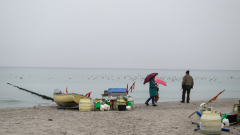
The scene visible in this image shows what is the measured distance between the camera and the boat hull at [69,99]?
13.6 m

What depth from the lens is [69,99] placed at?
13773 millimetres

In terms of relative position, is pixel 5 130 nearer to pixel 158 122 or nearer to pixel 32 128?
pixel 32 128

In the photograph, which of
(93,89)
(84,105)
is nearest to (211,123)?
(84,105)

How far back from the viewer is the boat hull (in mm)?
13602

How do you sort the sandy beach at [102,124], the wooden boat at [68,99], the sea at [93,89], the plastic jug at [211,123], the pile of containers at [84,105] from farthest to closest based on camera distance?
1. the sea at [93,89]
2. the wooden boat at [68,99]
3. the pile of containers at [84,105]
4. the sandy beach at [102,124]
5. the plastic jug at [211,123]

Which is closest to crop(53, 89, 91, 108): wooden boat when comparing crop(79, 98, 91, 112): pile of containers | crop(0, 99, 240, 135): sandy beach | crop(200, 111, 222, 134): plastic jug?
crop(79, 98, 91, 112): pile of containers

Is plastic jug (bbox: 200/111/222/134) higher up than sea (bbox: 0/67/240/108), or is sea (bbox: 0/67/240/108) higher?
plastic jug (bbox: 200/111/222/134)

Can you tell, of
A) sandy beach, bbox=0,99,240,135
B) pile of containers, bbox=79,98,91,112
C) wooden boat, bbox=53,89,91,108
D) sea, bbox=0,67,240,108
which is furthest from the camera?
sea, bbox=0,67,240,108

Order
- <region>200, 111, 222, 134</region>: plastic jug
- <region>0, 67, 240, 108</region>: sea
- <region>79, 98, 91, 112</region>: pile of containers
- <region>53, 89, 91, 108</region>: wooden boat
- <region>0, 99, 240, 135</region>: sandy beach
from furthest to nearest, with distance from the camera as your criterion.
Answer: <region>0, 67, 240, 108</region>: sea → <region>53, 89, 91, 108</region>: wooden boat → <region>79, 98, 91, 112</region>: pile of containers → <region>0, 99, 240, 135</region>: sandy beach → <region>200, 111, 222, 134</region>: plastic jug

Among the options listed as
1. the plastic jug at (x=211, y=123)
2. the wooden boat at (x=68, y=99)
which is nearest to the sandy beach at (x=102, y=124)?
the plastic jug at (x=211, y=123)

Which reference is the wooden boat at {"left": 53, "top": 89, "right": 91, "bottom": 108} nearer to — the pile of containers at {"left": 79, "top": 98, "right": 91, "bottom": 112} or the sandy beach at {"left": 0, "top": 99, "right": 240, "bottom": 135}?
the pile of containers at {"left": 79, "top": 98, "right": 91, "bottom": 112}

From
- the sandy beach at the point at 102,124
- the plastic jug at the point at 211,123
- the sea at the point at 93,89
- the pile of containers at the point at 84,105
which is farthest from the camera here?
the sea at the point at 93,89

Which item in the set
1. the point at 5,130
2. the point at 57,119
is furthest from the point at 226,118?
the point at 5,130

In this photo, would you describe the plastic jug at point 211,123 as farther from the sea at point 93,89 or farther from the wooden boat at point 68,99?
the sea at point 93,89
